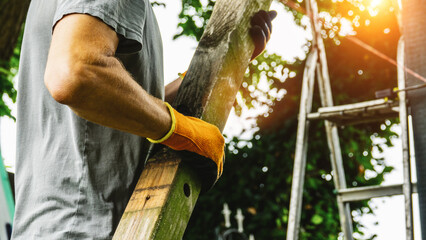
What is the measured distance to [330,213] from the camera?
16.9 ft

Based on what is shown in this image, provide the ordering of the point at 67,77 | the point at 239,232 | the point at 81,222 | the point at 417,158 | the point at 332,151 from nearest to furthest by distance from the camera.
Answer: the point at 67,77 < the point at 81,222 < the point at 417,158 < the point at 332,151 < the point at 239,232

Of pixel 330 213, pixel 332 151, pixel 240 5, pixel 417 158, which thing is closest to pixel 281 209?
pixel 330 213

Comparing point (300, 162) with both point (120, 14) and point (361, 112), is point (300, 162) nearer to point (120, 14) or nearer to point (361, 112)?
point (361, 112)

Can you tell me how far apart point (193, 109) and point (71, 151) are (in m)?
0.32

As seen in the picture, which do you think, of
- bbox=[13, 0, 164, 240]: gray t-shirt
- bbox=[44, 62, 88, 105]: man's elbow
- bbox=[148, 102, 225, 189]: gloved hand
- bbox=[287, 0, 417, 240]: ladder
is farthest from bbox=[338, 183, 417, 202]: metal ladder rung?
bbox=[44, 62, 88, 105]: man's elbow

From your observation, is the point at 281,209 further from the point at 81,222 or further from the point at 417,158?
the point at 81,222

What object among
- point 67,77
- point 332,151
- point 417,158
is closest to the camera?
point 67,77

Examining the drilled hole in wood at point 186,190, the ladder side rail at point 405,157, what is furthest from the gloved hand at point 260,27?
the ladder side rail at point 405,157

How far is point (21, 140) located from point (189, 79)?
485mm

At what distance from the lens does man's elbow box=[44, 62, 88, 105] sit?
0.91 metres

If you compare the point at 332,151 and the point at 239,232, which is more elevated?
the point at 332,151

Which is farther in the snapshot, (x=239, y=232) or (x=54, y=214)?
(x=239, y=232)

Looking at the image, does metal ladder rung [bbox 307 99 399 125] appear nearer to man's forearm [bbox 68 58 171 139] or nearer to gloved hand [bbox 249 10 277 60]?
gloved hand [bbox 249 10 277 60]

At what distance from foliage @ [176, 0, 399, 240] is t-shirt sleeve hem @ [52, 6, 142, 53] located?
159 inches
